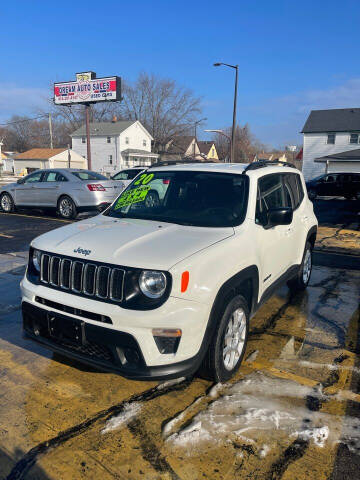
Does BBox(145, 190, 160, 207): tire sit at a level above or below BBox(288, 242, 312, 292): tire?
above

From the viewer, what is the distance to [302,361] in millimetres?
3631

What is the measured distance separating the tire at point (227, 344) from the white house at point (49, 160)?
55432 mm

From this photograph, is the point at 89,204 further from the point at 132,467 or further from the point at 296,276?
the point at 132,467

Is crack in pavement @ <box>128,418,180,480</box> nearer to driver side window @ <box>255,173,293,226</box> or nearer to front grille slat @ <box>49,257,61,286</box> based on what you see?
front grille slat @ <box>49,257,61,286</box>

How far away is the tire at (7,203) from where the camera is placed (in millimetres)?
13680

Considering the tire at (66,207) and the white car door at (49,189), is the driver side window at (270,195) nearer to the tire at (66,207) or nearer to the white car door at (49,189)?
the tire at (66,207)

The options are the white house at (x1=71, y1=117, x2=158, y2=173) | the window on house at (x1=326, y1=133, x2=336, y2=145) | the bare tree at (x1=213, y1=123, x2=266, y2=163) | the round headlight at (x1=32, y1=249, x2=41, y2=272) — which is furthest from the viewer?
the bare tree at (x1=213, y1=123, x2=266, y2=163)

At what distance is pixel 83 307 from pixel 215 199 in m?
1.76

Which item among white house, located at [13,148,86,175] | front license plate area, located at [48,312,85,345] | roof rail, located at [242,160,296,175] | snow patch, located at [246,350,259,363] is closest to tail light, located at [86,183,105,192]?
roof rail, located at [242,160,296,175]

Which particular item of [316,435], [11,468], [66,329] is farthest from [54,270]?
[316,435]

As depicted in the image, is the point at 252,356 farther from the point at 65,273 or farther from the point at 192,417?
the point at 65,273

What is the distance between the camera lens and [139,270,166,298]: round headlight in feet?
8.63

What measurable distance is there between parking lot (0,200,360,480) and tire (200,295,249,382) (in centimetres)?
13

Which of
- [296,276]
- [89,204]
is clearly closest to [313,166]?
[89,204]
